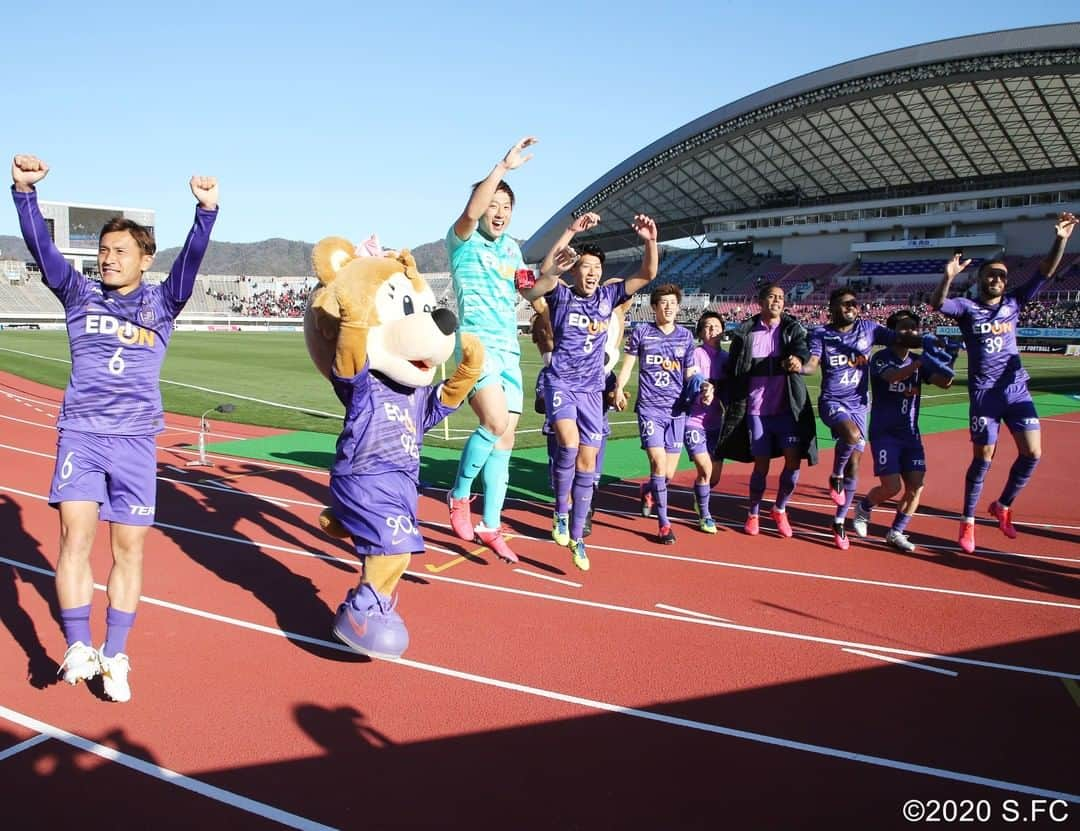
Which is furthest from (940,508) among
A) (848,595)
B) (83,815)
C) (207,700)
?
(83,815)

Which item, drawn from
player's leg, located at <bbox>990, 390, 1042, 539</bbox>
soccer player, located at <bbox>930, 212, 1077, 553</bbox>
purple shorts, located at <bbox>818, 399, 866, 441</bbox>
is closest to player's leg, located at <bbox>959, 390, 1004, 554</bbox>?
soccer player, located at <bbox>930, 212, 1077, 553</bbox>

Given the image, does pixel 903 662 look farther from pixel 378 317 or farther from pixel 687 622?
pixel 378 317

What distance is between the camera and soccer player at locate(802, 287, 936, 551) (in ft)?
23.6

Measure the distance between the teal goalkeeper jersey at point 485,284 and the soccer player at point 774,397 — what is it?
2.46 m

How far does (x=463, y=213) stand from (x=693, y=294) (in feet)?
217

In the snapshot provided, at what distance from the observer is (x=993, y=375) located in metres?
6.98

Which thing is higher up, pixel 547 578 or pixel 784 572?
pixel 784 572

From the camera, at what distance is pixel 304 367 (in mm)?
27656

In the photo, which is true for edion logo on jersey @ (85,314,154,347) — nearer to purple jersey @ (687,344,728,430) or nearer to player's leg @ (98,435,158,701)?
player's leg @ (98,435,158,701)

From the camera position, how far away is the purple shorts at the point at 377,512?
428 centimetres

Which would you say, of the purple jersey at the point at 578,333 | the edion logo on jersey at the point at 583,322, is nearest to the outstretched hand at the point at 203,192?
the purple jersey at the point at 578,333

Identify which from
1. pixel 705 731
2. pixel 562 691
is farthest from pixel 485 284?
pixel 705 731

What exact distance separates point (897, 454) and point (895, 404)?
0.43m

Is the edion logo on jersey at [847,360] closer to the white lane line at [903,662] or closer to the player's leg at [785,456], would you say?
the player's leg at [785,456]
